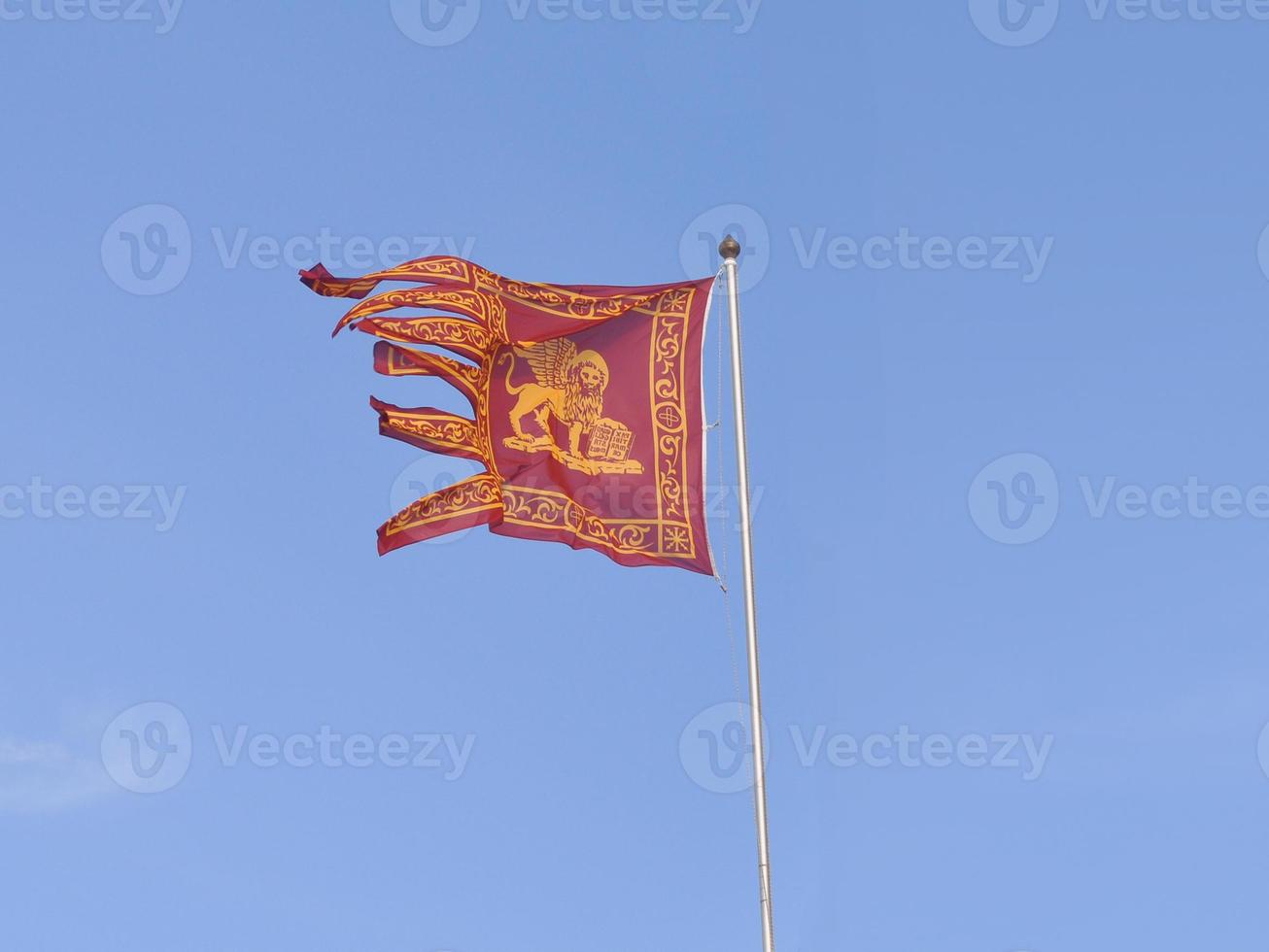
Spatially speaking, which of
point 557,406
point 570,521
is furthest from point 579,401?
point 570,521

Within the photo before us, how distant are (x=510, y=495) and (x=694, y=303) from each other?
11.5ft

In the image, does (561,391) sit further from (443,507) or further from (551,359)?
(443,507)

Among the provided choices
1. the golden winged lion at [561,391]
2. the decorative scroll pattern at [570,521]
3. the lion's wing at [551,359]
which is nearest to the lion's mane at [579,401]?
the golden winged lion at [561,391]

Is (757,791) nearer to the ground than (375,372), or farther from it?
nearer to the ground

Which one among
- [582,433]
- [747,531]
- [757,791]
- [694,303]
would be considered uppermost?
[694,303]

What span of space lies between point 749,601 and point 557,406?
4.71 m

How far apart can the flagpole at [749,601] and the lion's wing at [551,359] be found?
2.77 meters

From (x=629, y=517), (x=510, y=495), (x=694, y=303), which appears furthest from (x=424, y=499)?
(x=694, y=303)

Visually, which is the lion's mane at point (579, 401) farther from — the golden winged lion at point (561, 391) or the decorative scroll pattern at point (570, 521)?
the decorative scroll pattern at point (570, 521)

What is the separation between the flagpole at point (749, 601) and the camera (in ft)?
66.3

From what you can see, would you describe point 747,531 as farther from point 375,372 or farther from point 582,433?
point 375,372

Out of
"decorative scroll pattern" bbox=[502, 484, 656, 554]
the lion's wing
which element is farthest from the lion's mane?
"decorative scroll pattern" bbox=[502, 484, 656, 554]

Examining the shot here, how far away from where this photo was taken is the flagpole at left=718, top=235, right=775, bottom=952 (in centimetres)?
2022

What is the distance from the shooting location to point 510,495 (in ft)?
79.2
